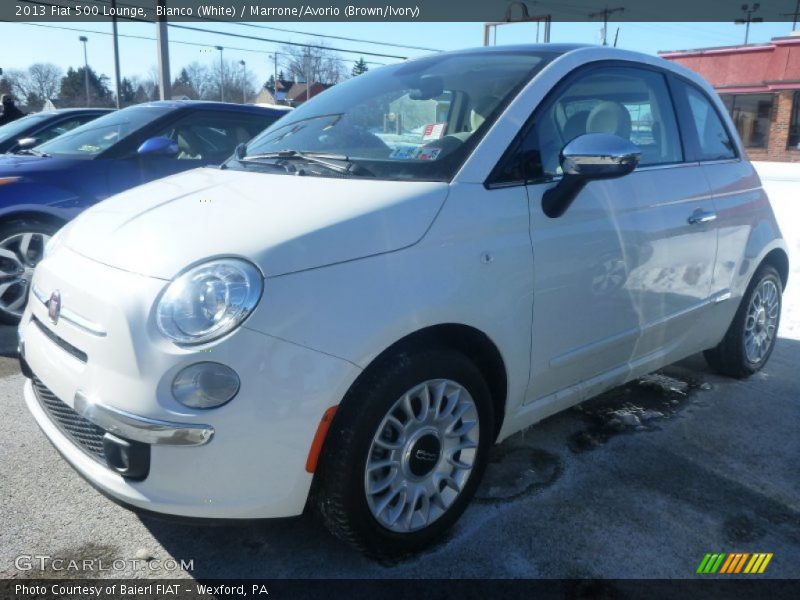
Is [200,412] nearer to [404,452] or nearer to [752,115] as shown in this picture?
[404,452]

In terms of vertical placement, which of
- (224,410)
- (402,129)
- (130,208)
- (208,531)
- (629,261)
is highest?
(402,129)

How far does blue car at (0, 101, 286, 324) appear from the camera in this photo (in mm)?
4770

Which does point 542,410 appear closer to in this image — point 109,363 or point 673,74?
point 109,363

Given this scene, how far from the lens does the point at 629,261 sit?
2928mm

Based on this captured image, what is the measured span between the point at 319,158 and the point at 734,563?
219cm

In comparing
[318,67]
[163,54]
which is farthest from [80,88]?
[163,54]

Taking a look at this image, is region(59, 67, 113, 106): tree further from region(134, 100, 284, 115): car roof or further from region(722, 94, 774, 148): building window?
region(134, 100, 284, 115): car roof

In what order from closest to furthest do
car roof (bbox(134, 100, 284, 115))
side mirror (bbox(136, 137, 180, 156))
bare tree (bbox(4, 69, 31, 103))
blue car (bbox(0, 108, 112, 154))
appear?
1. side mirror (bbox(136, 137, 180, 156))
2. car roof (bbox(134, 100, 284, 115))
3. blue car (bbox(0, 108, 112, 154))
4. bare tree (bbox(4, 69, 31, 103))

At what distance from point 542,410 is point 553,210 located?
83 centimetres

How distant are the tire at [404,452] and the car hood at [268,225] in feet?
1.34

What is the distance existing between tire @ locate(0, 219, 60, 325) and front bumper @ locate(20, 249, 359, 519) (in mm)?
3211

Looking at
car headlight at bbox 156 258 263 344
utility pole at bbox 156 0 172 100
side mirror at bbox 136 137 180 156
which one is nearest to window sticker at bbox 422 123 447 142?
car headlight at bbox 156 258 263 344

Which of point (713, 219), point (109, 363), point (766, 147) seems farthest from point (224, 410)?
point (766, 147)

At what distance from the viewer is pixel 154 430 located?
6.14 ft
